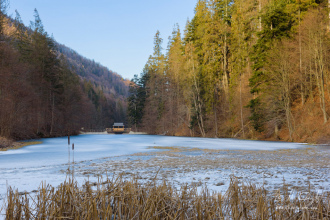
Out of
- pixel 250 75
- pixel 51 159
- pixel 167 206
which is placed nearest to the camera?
pixel 167 206

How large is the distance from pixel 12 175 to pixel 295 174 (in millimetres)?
9395

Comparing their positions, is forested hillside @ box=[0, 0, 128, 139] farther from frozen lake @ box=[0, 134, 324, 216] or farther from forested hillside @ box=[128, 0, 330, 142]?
forested hillside @ box=[128, 0, 330, 142]

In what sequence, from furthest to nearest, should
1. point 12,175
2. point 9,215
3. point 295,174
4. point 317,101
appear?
point 317,101, point 12,175, point 295,174, point 9,215

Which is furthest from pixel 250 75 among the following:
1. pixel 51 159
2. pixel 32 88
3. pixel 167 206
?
pixel 167 206

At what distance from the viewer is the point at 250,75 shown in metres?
37.3

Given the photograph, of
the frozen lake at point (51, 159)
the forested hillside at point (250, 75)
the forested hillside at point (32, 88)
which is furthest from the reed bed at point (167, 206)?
the forested hillside at point (32, 88)

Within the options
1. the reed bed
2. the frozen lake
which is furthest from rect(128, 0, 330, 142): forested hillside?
the reed bed

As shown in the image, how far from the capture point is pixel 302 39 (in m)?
27.0

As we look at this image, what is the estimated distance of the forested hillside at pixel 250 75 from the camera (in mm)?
25828

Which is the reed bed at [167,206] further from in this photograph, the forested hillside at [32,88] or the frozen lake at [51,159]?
the forested hillside at [32,88]

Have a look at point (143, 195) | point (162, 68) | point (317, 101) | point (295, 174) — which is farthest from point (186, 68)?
point (143, 195)

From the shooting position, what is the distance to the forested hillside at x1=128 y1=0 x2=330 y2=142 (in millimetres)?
25828

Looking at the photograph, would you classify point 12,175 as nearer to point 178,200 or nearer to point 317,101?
point 178,200

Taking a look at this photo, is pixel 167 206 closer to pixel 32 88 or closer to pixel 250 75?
pixel 250 75
